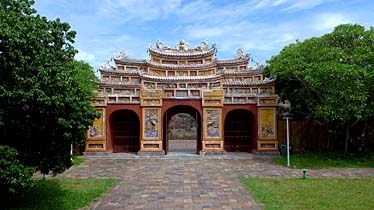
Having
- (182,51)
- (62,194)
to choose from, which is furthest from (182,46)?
(62,194)

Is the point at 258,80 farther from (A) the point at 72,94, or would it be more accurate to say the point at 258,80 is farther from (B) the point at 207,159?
(A) the point at 72,94

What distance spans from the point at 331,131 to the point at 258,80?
16.8ft

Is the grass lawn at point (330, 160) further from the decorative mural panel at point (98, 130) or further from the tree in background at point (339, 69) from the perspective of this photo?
the decorative mural panel at point (98, 130)

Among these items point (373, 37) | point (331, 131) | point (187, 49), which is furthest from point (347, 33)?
point (187, 49)

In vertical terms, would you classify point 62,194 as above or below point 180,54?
below

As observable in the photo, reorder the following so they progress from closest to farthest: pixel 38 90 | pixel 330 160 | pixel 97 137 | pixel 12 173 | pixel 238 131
→ 1. pixel 12 173
2. pixel 38 90
3. pixel 330 160
4. pixel 97 137
5. pixel 238 131

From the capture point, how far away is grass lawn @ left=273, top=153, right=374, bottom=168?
41.8ft

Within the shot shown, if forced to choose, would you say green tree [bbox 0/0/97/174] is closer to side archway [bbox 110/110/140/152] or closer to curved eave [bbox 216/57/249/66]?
side archway [bbox 110/110/140/152]

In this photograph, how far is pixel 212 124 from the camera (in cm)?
1597

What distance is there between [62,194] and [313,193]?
21.3 feet

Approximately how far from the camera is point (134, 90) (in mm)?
16719

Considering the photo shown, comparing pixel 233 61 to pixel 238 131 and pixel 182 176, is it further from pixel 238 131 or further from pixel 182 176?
pixel 182 176

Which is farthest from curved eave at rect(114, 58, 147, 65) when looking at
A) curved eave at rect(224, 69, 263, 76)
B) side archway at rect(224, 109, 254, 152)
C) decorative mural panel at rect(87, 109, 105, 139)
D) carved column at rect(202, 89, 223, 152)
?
side archway at rect(224, 109, 254, 152)

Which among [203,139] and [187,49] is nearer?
[203,139]
